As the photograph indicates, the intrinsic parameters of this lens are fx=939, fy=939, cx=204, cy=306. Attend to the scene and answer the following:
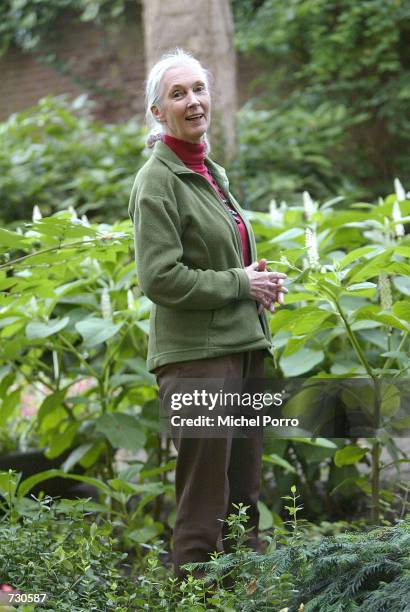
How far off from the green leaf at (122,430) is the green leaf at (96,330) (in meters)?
0.37

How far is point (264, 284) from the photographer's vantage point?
8.71 ft

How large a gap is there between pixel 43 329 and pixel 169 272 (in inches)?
46.7

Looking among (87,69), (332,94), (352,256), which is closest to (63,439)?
(352,256)

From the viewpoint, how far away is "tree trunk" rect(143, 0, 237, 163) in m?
6.46

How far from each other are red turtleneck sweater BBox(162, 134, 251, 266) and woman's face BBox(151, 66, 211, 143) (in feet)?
0.12

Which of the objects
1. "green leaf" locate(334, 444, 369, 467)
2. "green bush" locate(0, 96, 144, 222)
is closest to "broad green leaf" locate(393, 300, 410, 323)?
"green leaf" locate(334, 444, 369, 467)

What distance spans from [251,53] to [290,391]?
23.0 ft

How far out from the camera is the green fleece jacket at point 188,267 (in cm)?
256

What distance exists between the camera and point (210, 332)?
264 centimetres

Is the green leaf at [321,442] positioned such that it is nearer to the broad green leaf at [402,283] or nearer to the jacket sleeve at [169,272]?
the broad green leaf at [402,283]

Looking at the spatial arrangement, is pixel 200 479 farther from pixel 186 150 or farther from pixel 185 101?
pixel 185 101

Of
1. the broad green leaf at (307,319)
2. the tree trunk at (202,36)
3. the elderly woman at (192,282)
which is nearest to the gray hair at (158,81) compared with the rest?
the elderly woman at (192,282)

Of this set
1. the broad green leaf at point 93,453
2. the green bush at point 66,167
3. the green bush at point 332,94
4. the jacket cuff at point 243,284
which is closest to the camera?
the jacket cuff at point 243,284

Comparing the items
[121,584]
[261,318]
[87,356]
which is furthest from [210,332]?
[87,356]
